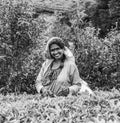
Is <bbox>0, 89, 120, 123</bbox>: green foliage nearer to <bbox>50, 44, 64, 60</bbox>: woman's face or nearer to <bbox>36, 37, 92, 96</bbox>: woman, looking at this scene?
<bbox>36, 37, 92, 96</bbox>: woman

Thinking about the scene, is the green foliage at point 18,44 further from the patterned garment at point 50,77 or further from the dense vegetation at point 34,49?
the patterned garment at point 50,77

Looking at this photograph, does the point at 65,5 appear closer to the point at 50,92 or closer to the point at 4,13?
the point at 4,13

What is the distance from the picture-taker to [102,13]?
14086 millimetres

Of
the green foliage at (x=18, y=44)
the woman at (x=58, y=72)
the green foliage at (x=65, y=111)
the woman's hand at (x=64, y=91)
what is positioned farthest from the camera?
the green foliage at (x=18, y=44)

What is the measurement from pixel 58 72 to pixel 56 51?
14.3 inches

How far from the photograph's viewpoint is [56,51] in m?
5.82

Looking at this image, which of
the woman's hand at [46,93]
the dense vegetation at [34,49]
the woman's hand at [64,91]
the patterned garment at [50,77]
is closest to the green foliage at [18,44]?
the dense vegetation at [34,49]

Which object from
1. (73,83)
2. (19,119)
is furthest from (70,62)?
(19,119)

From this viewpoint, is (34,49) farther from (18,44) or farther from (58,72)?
(58,72)

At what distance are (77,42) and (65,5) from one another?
596cm

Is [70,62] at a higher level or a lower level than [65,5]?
lower

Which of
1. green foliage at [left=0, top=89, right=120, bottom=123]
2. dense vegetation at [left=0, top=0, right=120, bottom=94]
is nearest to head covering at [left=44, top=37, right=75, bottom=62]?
green foliage at [left=0, top=89, right=120, bottom=123]

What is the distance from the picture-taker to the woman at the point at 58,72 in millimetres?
5786

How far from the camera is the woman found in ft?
19.0
